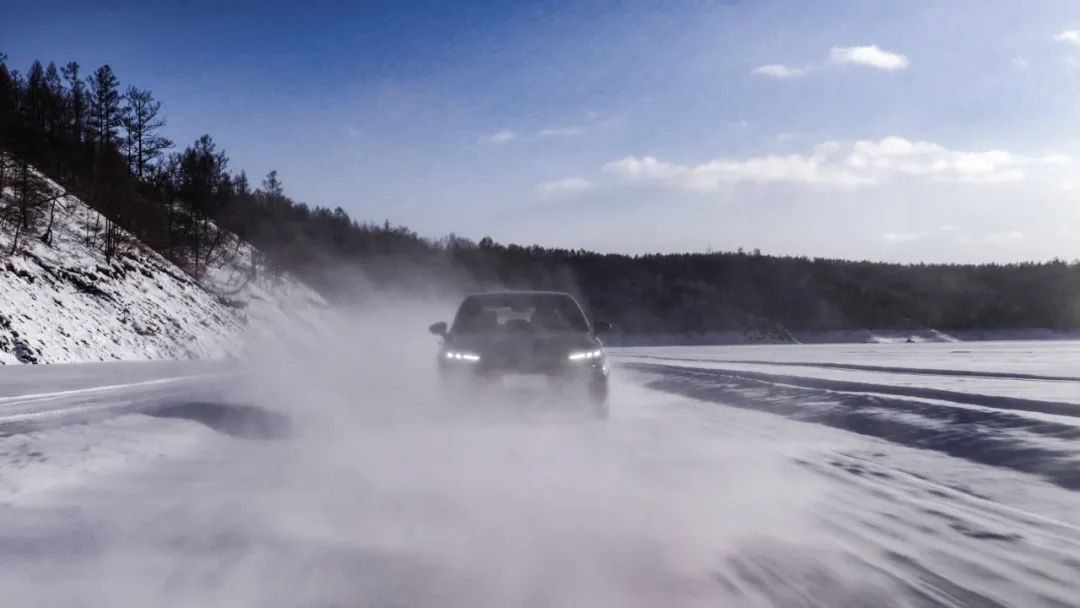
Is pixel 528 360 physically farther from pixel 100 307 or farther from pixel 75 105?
pixel 75 105

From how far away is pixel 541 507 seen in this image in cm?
508

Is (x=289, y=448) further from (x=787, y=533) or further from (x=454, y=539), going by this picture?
(x=787, y=533)

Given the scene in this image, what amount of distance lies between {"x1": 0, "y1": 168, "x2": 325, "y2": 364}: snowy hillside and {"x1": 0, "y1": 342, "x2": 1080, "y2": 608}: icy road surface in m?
25.0

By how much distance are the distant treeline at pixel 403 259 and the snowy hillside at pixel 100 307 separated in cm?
128

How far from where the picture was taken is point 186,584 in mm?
3555

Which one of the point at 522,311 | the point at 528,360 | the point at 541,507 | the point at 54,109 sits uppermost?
the point at 54,109

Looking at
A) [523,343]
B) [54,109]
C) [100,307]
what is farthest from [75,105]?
[523,343]

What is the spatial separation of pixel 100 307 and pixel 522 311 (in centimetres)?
3510

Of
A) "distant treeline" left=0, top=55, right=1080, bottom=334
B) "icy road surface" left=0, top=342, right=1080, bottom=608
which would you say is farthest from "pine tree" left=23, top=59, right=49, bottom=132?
"icy road surface" left=0, top=342, right=1080, bottom=608

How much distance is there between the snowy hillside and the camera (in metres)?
32.3

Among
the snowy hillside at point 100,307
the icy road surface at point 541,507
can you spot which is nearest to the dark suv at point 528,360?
the icy road surface at point 541,507

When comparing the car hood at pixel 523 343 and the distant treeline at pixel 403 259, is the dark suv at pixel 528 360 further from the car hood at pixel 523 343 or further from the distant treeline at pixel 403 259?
the distant treeline at pixel 403 259

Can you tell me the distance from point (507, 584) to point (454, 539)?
33.0 inches

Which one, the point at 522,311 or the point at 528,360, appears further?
the point at 522,311
